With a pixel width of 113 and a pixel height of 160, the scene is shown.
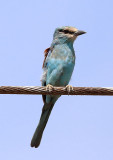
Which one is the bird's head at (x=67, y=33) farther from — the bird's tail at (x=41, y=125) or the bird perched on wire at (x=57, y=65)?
the bird's tail at (x=41, y=125)

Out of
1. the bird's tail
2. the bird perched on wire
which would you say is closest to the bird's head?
the bird perched on wire

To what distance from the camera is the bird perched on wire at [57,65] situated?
6867mm

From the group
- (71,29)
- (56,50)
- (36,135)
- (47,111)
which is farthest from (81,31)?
(36,135)

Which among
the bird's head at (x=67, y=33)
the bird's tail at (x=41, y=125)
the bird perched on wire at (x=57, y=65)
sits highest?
the bird's head at (x=67, y=33)

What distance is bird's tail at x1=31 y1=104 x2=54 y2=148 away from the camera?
7137 mm

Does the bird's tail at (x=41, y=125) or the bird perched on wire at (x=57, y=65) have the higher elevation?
the bird perched on wire at (x=57, y=65)

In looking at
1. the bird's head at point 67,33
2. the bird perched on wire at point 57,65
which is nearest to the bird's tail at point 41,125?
the bird perched on wire at point 57,65

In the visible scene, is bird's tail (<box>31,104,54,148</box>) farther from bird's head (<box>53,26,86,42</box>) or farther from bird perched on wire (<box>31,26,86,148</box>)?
bird's head (<box>53,26,86,42</box>)

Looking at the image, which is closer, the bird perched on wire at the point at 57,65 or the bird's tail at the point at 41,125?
the bird perched on wire at the point at 57,65

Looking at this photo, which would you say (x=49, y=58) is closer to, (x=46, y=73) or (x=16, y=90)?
(x=46, y=73)

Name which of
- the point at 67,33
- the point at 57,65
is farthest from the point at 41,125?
the point at 67,33

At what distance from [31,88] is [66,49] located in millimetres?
2628

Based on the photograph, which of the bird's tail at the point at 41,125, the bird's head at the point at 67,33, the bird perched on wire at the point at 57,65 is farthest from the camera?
the bird's head at the point at 67,33

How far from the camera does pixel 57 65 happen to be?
6914mm
